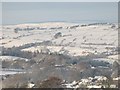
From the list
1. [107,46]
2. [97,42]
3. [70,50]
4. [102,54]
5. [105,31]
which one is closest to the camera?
[102,54]

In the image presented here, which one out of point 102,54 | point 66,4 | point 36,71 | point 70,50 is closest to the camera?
point 36,71

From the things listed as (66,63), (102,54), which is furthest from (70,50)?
(66,63)

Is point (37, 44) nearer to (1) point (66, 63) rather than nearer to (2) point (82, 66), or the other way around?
(1) point (66, 63)

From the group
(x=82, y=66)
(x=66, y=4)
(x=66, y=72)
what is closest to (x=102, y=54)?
(x=82, y=66)

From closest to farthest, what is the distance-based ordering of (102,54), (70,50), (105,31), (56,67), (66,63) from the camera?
(56,67) → (66,63) → (102,54) → (70,50) → (105,31)

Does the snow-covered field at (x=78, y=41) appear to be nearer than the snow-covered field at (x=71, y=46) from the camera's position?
No

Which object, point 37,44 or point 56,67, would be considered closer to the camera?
point 56,67

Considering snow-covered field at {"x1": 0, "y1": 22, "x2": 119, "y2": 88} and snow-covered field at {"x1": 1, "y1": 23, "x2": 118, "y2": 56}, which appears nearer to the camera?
snow-covered field at {"x1": 0, "y1": 22, "x2": 119, "y2": 88}

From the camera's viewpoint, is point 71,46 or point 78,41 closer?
point 71,46

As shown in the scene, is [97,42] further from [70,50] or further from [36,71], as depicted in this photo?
[36,71]
